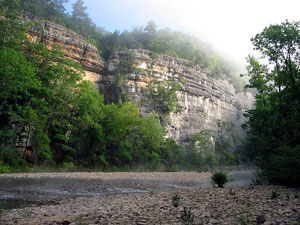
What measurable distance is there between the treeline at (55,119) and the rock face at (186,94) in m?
18.0

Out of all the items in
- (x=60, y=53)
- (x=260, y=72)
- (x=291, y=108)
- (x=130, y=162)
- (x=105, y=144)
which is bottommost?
(x=130, y=162)

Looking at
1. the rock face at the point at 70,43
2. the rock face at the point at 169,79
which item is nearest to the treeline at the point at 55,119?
the rock face at the point at 70,43

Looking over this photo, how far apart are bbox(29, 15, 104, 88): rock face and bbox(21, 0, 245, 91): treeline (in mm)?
5565

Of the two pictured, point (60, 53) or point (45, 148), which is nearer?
point (45, 148)

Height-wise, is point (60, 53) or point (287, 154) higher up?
point (60, 53)

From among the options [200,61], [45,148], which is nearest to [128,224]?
[45,148]

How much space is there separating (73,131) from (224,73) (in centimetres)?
7267

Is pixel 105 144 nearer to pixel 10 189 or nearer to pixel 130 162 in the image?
pixel 130 162

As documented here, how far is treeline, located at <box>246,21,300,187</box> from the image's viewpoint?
11.2 metres

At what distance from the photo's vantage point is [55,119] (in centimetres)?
3041

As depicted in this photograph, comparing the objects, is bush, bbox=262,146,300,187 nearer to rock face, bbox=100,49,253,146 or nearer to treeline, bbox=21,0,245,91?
rock face, bbox=100,49,253,146

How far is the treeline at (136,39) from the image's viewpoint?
194 ft

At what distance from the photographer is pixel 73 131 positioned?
32.1m

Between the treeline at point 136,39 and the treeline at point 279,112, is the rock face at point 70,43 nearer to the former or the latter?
the treeline at point 136,39
